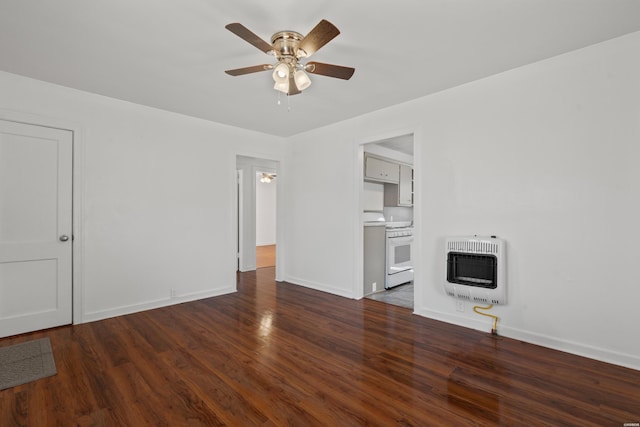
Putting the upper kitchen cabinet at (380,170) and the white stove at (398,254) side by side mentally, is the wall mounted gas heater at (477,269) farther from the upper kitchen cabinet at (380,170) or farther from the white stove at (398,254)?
the upper kitchen cabinet at (380,170)

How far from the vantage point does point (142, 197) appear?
3.69 metres

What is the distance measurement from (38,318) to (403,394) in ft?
11.8

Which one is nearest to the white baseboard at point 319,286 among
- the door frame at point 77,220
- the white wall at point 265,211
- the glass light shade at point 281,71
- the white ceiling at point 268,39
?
the white ceiling at point 268,39

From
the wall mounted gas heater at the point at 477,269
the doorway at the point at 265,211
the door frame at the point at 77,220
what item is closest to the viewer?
the wall mounted gas heater at the point at 477,269

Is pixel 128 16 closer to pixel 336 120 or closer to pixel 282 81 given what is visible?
pixel 282 81

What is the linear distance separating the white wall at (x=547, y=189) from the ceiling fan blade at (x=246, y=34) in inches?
85.4

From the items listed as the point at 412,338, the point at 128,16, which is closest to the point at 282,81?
the point at 128,16

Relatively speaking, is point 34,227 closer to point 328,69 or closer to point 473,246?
A: point 328,69

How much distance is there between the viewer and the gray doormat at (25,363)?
7.09 feet

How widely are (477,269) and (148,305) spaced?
3811 mm

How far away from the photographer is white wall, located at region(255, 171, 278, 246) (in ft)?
Answer: 35.8

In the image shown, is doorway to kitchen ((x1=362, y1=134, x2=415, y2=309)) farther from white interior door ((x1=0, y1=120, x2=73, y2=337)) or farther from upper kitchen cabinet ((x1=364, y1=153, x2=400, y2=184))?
white interior door ((x1=0, y1=120, x2=73, y2=337))

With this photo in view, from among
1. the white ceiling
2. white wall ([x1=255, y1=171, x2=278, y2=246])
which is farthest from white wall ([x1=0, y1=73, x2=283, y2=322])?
white wall ([x1=255, y1=171, x2=278, y2=246])

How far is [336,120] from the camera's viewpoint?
433 cm
